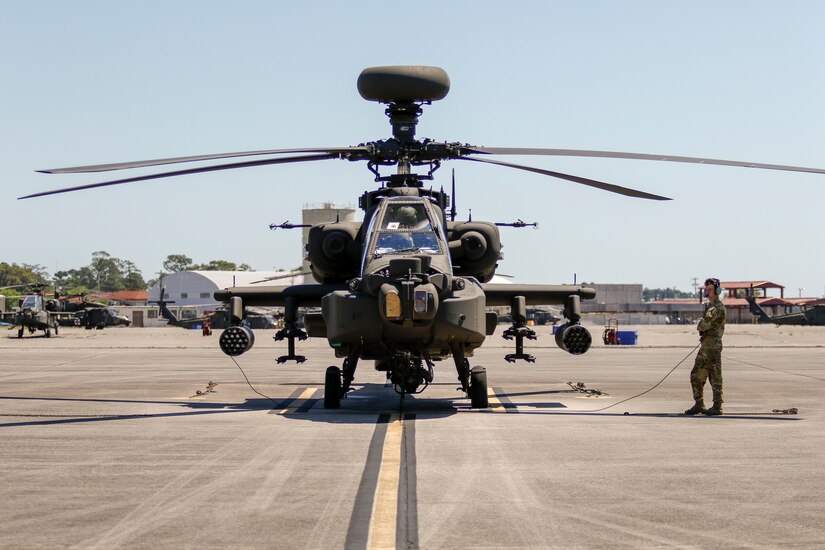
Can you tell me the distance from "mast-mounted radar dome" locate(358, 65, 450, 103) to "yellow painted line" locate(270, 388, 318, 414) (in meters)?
5.46

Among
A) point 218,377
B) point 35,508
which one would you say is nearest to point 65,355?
point 218,377

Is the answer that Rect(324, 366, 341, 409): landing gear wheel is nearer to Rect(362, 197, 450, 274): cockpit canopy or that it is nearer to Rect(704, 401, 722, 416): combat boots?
Rect(362, 197, 450, 274): cockpit canopy

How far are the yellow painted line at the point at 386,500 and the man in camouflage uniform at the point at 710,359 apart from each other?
560cm

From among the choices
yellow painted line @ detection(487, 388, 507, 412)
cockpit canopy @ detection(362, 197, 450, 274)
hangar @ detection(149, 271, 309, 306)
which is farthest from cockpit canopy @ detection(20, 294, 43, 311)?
hangar @ detection(149, 271, 309, 306)

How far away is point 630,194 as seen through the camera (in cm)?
1494

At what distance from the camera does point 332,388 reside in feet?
49.3

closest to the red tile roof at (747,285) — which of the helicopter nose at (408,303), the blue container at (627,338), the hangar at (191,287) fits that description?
the hangar at (191,287)

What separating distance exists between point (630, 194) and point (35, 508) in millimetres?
10688

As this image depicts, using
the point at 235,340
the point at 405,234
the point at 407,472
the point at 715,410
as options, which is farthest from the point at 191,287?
the point at 407,472

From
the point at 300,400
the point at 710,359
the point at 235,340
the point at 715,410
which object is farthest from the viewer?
the point at 300,400

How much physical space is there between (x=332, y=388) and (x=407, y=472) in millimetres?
6577

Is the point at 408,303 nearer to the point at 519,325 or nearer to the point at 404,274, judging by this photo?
the point at 404,274

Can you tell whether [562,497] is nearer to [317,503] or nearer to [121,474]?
[317,503]

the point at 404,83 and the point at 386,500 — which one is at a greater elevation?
the point at 404,83
